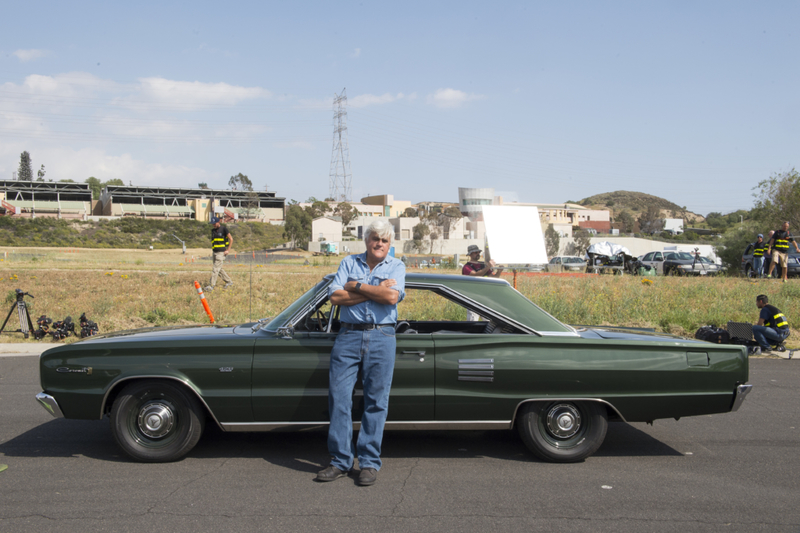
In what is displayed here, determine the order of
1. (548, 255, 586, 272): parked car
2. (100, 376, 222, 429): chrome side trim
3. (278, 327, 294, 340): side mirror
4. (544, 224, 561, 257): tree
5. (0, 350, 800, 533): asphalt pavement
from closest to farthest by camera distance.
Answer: (0, 350, 800, 533): asphalt pavement
(100, 376, 222, 429): chrome side trim
(278, 327, 294, 340): side mirror
(548, 255, 586, 272): parked car
(544, 224, 561, 257): tree

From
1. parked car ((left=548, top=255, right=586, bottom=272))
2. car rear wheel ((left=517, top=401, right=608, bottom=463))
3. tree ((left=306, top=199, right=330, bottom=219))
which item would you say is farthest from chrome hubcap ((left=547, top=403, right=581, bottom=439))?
tree ((left=306, top=199, right=330, bottom=219))

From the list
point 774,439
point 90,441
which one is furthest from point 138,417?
point 774,439

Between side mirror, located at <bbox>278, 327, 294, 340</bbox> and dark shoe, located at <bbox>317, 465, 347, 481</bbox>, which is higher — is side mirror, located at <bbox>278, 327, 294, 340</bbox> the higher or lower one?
the higher one

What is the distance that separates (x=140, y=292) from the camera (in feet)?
48.6

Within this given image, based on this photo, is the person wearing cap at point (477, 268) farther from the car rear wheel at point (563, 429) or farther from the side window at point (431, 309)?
the car rear wheel at point (563, 429)

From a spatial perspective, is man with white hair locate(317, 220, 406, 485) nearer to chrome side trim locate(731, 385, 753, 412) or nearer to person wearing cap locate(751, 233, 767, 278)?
chrome side trim locate(731, 385, 753, 412)

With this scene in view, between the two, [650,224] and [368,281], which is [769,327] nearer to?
[368,281]

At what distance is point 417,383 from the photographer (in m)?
4.52

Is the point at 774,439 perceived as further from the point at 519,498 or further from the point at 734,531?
the point at 519,498

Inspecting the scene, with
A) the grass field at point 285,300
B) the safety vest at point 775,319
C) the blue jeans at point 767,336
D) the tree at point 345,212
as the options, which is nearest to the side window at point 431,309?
the grass field at point 285,300

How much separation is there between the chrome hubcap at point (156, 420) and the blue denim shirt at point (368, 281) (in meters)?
1.51

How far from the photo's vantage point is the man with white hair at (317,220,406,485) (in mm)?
4234

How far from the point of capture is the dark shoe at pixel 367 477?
4160 mm

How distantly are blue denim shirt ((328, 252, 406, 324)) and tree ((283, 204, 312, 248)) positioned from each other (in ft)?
237
